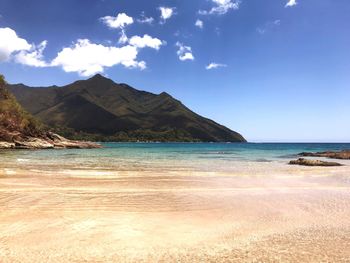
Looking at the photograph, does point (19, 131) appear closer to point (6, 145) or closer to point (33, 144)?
point (33, 144)

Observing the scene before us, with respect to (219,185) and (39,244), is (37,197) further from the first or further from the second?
(219,185)

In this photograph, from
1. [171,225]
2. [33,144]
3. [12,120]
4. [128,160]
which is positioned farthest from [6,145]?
[171,225]

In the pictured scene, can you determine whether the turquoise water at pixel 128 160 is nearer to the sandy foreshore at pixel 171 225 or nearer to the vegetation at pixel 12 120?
the sandy foreshore at pixel 171 225

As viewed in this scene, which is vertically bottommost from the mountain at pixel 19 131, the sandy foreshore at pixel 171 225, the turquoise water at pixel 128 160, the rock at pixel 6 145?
the turquoise water at pixel 128 160

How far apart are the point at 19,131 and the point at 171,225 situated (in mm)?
88753

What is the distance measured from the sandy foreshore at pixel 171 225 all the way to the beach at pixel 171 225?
0.02 metres

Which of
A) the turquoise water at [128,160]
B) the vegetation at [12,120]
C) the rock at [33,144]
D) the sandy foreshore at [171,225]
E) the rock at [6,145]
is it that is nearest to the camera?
the sandy foreshore at [171,225]

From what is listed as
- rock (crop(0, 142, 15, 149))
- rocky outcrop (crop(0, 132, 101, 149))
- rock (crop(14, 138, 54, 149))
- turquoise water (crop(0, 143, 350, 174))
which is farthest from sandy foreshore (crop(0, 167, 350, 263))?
rock (crop(14, 138, 54, 149))

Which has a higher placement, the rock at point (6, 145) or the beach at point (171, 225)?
the rock at point (6, 145)

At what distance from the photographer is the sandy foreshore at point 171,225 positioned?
23.2 feet

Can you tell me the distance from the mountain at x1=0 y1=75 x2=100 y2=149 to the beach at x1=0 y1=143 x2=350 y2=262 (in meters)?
70.7

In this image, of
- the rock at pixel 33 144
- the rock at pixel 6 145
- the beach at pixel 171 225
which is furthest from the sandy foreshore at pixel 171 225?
the rock at pixel 33 144

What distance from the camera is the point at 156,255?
276 inches

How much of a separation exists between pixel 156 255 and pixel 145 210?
15.6 ft
